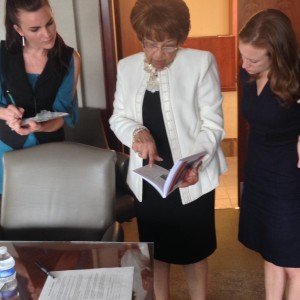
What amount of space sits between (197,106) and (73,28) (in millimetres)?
1637

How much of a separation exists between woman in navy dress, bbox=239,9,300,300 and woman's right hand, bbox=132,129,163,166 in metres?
0.43

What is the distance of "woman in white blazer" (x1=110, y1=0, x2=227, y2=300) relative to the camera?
1522mm

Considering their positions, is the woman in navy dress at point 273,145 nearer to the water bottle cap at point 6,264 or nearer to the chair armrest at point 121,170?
Result: the chair armrest at point 121,170

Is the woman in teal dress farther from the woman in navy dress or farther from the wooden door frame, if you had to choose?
the wooden door frame

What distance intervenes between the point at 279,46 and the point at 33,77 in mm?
1085

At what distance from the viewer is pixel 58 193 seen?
1705mm

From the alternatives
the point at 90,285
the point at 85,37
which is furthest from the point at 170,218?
the point at 85,37

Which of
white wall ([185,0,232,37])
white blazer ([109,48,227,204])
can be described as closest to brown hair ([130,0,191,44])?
white blazer ([109,48,227,204])

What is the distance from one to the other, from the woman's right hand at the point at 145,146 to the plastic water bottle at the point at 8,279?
597mm

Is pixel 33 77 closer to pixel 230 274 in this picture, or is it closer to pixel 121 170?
pixel 121 170

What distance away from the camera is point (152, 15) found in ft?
4.87

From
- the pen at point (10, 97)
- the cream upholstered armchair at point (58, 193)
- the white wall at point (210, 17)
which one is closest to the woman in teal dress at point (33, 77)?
the pen at point (10, 97)

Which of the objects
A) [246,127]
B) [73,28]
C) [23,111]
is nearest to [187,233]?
[23,111]

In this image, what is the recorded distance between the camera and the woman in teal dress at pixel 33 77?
181cm
